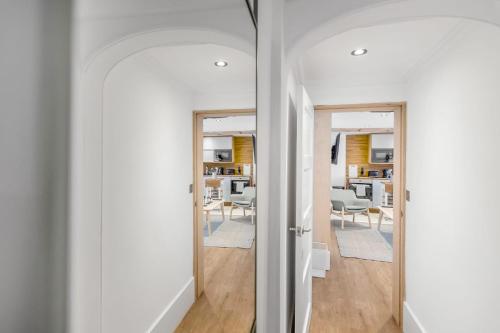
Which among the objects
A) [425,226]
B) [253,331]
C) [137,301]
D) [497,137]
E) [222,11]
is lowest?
[253,331]

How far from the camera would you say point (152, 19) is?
29cm

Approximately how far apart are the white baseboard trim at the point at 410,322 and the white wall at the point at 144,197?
215 centimetres

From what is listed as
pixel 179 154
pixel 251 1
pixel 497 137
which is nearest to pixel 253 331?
pixel 179 154

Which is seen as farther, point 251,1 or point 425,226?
point 425,226

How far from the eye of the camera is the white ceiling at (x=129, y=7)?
0.56ft

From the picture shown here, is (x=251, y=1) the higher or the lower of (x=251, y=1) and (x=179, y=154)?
the higher

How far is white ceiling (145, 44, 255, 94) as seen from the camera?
1.25 ft

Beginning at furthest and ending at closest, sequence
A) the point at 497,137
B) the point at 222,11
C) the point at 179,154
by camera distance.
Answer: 1. the point at 497,137
2. the point at 222,11
3. the point at 179,154

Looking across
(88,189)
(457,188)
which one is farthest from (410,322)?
(88,189)

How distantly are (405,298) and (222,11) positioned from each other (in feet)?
8.50

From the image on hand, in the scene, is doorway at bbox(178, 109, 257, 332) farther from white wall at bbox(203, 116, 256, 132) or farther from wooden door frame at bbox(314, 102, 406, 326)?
wooden door frame at bbox(314, 102, 406, 326)

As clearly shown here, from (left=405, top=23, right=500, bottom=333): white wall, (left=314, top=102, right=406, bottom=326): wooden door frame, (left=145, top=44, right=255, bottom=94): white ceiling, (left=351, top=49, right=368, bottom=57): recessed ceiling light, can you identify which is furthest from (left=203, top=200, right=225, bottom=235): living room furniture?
(left=314, top=102, right=406, bottom=326): wooden door frame

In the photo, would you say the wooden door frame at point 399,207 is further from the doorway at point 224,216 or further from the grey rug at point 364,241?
the doorway at point 224,216

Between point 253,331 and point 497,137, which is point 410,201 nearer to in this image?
point 497,137
